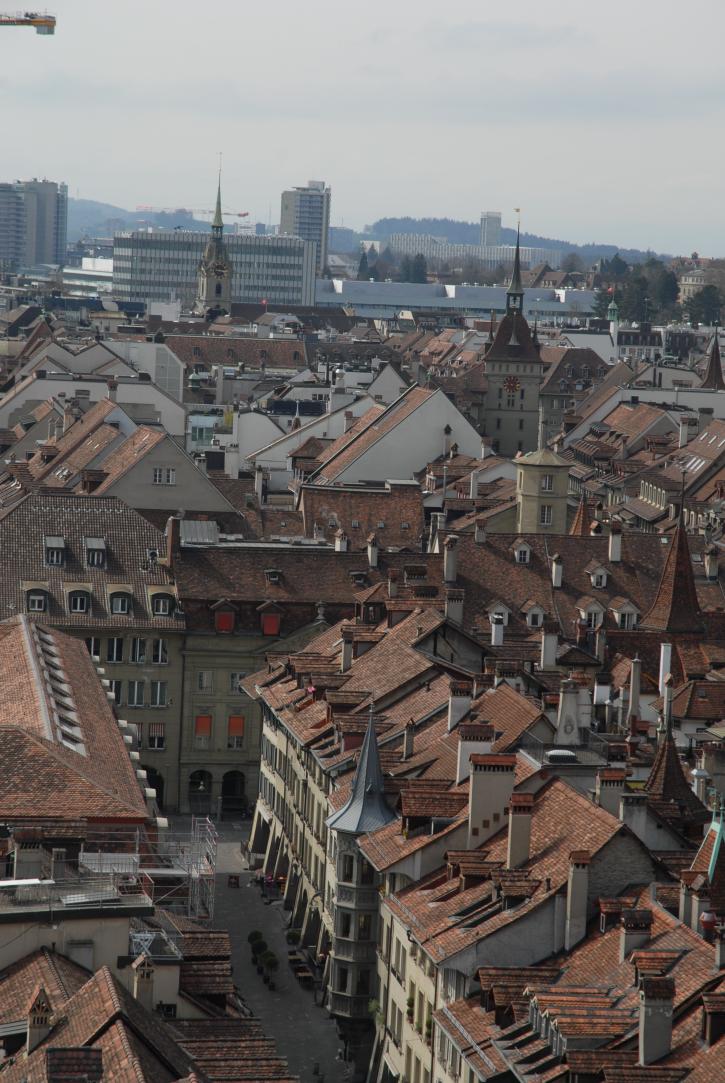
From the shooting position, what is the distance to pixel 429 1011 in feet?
222

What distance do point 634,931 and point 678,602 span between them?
54069mm

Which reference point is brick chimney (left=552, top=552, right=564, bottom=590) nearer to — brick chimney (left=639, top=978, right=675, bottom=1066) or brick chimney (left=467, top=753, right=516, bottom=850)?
brick chimney (left=467, top=753, right=516, bottom=850)

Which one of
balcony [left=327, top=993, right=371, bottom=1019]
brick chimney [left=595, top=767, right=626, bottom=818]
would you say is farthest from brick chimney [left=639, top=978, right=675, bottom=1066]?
balcony [left=327, top=993, right=371, bottom=1019]

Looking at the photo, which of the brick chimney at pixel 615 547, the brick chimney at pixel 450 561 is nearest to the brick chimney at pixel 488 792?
the brick chimney at pixel 450 561

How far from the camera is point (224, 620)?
115 meters

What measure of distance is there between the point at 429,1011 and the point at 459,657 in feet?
97.5

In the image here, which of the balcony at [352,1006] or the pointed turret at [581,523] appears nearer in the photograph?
the balcony at [352,1006]

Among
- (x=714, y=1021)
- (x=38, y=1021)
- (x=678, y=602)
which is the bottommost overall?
(x=38, y=1021)

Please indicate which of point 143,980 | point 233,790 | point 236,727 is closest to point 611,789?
point 143,980

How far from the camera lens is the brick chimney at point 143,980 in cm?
5712

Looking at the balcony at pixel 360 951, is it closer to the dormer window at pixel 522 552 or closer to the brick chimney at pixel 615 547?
the dormer window at pixel 522 552

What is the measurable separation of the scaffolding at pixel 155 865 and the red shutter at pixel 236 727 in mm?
40192

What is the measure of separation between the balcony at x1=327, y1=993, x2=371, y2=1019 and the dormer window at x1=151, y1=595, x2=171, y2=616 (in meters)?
38.4

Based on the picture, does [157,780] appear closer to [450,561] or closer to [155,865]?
[450,561]
